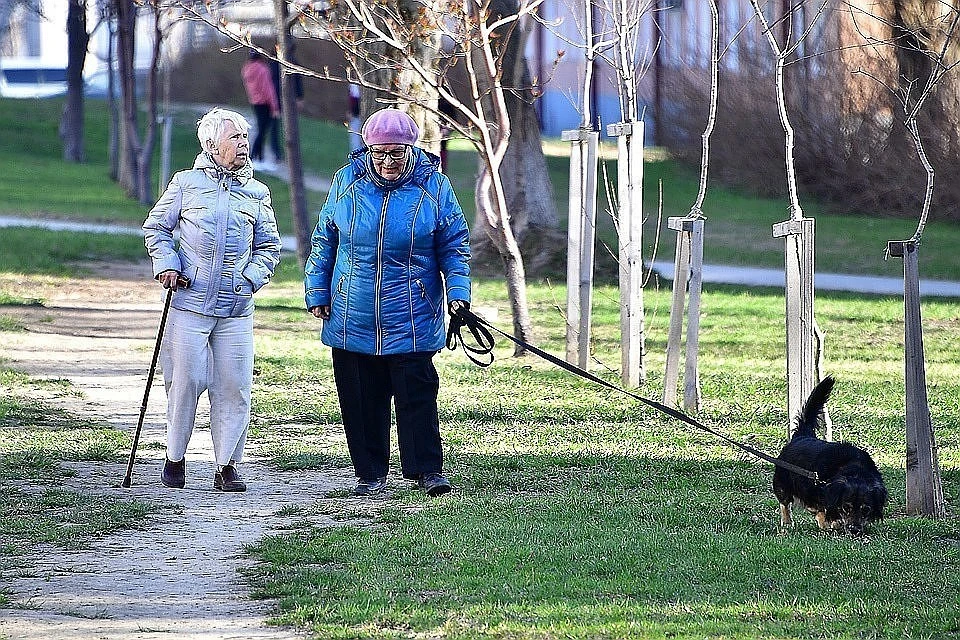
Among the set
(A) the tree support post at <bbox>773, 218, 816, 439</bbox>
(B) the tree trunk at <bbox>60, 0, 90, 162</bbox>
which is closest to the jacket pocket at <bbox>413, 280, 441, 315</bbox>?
(A) the tree support post at <bbox>773, 218, 816, 439</bbox>

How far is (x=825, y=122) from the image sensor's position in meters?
26.1

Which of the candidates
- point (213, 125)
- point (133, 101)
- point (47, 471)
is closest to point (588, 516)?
point (213, 125)

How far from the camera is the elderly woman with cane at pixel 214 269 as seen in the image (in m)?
6.56

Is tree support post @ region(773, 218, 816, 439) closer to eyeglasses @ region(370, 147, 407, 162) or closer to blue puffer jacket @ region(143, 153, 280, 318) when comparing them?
eyeglasses @ region(370, 147, 407, 162)

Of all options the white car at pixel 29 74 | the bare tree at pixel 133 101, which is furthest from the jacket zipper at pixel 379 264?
the white car at pixel 29 74

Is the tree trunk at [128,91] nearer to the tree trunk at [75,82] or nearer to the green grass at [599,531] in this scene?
the tree trunk at [75,82]

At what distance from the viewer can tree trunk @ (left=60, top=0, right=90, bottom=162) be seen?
2847cm

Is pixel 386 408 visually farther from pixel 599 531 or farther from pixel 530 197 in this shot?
pixel 530 197

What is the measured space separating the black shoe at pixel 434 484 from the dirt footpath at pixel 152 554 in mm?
525

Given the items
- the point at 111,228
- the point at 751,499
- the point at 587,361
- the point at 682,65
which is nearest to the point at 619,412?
the point at 587,361

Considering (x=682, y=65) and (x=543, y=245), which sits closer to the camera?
(x=543, y=245)

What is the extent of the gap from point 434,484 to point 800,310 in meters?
2.07

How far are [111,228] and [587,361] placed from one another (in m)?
14.0

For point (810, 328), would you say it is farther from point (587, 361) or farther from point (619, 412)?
point (587, 361)
